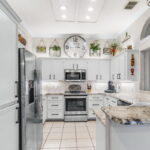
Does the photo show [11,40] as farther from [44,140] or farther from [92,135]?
[92,135]

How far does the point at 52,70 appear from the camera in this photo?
5398 mm

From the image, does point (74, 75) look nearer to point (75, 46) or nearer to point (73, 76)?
point (73, 76)

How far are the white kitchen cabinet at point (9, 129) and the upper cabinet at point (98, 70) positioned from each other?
3.93 meters

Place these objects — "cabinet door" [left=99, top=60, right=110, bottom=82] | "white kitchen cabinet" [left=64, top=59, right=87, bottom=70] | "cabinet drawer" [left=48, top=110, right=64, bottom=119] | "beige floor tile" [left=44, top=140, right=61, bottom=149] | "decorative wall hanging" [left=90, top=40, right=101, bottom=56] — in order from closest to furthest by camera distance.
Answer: "beige floor tile" [left=44, top=140, right=61, bottom=149] → "cabinet drawer" [left=48, top=110, right=64, bottom=119] → "white kitchen cabinet" [left=64, top=59, right=87, bottom=70] → "cabinet door" [left=99, top=60, right=110, bottom=82] → "decorative wall hanging" [left=90, top=40, right=101, bottom=56]

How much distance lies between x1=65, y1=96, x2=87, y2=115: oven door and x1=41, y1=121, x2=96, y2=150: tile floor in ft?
1.20

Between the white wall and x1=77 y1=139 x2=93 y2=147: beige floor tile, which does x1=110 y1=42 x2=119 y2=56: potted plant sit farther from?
x1=77 y1=139 x2=93 y2=147: beige floor tile

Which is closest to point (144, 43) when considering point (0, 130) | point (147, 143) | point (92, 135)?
point (92, 135)

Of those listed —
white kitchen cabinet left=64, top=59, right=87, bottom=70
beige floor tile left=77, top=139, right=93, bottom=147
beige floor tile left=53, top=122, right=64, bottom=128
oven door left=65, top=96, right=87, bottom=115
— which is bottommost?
beige floor tile left=53, top=122, right=64, bottom=128

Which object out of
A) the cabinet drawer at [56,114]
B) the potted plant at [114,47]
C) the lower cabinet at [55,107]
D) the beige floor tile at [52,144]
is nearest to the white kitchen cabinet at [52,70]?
the lower cabinet at [55,107]

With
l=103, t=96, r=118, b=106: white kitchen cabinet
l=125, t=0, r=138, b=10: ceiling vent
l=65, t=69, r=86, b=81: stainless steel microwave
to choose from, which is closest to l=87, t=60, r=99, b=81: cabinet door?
l=65, t=69, r=86, b=81: stainless steel microwave

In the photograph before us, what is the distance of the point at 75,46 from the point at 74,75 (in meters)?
1.14

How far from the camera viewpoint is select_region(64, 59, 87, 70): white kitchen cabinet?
543cm

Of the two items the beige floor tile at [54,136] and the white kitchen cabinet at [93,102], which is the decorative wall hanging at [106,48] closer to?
the white kitchen cabinet at [93,102]

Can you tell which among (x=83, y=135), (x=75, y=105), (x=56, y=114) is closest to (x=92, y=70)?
(x=75, y=105)
